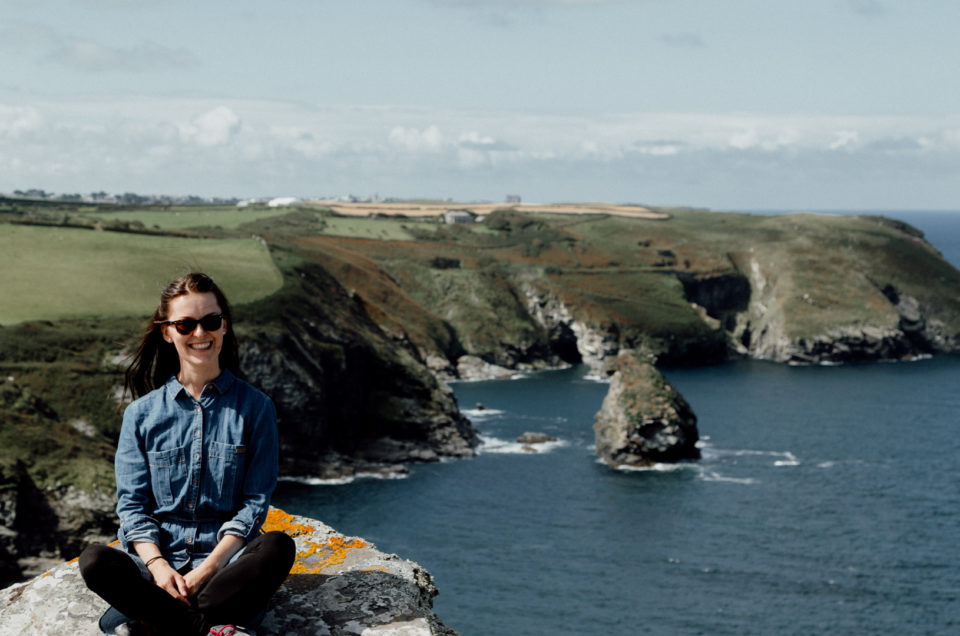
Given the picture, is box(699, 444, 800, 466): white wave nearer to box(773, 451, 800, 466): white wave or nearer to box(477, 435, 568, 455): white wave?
box(773, 451, 800, 466): white wave

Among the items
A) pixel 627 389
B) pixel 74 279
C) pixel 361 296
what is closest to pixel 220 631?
pixel 627 389

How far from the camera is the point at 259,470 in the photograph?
33.6 ft

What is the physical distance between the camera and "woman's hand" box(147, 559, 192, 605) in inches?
372

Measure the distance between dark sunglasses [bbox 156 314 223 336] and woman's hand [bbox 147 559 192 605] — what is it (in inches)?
96.1

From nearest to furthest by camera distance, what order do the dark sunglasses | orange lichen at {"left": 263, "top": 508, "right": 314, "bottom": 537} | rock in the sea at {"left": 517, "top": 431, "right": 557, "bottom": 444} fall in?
the dark sunglasses → orange lichen at {"left": 263, "top": 508, "right": 314, "bottom": 537} → rock in the sea at {"left": 517, "top": 431, "right": 557, "bottom": 444}

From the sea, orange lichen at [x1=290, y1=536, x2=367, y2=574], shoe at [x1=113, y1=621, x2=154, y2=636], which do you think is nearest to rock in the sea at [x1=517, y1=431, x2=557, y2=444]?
the sea

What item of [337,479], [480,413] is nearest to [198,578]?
[337,479]

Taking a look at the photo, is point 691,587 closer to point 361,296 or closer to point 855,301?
point 361,296

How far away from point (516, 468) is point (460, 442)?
10210 mm

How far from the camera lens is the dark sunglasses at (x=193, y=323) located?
10188 millimetres

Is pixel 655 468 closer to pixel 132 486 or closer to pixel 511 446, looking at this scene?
pixel 511 446

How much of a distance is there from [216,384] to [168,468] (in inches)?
39.7

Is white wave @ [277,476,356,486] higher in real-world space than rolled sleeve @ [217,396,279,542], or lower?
lower

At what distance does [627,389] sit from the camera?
10094 centimetres
